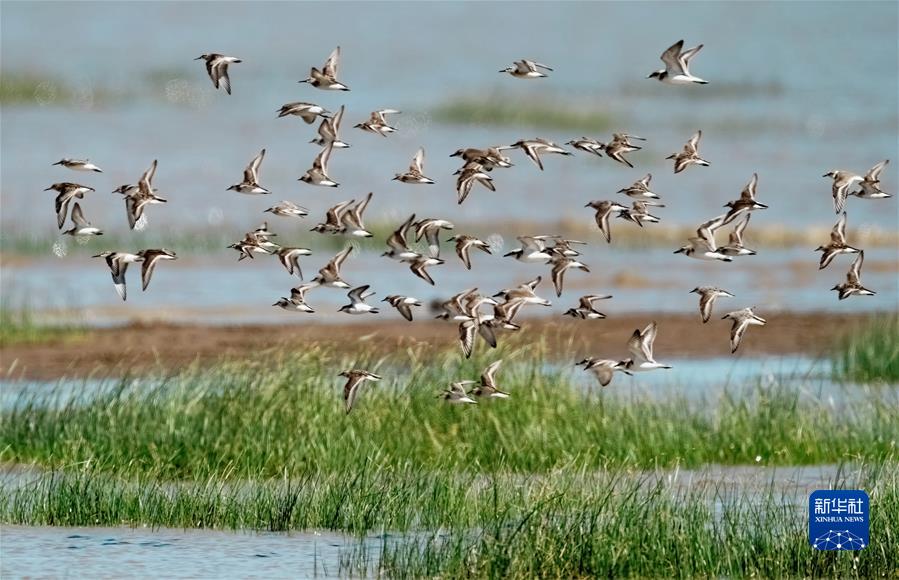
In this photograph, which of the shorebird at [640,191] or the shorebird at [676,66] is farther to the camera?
the shorebird at [676,66]

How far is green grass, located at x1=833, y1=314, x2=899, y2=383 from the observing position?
904 inches

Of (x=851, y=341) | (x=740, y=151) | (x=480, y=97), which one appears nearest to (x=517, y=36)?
(x=480, y=97)

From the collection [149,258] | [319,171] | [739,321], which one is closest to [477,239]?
[319,171]

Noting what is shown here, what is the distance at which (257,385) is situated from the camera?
18406mm

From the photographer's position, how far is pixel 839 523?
1377 centimetres

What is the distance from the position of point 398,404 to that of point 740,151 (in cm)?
4791

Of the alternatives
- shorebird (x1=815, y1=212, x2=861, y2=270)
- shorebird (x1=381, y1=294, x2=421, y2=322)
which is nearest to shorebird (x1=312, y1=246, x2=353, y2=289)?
shorebird (x1=381, y1=294, x2=421, y2=322)

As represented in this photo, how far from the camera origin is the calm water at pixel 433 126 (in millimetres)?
37969

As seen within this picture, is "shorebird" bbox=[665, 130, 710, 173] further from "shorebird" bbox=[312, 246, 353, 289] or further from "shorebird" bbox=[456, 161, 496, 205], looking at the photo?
"shorebird" bbox=[312, 246, 353, 289]

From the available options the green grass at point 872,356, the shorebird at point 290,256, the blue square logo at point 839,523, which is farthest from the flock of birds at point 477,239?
the green grass at point 872,356

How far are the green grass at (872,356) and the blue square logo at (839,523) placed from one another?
28.2ft

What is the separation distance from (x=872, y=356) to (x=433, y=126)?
4723 cm

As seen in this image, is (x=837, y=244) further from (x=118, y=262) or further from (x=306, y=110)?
(x=118, y=262)

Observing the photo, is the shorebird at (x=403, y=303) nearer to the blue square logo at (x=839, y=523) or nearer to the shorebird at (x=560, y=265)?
the shorebird at (x=560, y=265)
